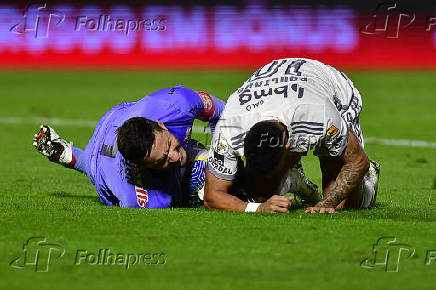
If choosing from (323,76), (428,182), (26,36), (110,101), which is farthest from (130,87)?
(323,76)

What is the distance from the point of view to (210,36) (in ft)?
87.7

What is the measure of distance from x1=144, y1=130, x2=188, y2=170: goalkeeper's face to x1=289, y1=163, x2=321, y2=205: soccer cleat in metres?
1.16

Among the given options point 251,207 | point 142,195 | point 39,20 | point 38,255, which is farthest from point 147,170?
point 39,20

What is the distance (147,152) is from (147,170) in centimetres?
57

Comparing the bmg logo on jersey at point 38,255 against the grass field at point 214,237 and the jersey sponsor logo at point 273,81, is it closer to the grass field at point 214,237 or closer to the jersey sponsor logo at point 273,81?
the grass field at point 214,237

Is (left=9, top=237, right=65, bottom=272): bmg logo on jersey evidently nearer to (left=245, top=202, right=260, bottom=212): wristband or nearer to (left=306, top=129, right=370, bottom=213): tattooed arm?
(left=245, top=202, right=260, bottom=212): wristband

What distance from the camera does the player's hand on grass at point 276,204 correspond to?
7.24 m

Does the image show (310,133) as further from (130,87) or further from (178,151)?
(130,87)

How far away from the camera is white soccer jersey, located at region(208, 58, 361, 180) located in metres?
6.95

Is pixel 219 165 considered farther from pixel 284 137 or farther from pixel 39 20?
pixel 39 20

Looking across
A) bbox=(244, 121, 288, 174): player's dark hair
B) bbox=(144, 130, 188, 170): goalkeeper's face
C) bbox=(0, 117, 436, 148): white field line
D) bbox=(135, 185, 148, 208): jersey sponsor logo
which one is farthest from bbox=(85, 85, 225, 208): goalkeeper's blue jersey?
bbox=(0, 117, 436, 148): white field line

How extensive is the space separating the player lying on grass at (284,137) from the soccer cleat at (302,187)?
116mm

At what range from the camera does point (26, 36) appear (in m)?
27.5

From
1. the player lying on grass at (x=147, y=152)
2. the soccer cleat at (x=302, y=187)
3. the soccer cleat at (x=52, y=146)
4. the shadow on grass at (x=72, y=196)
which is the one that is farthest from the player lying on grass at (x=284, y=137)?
the soccer cleat at (x=52, y=146)
